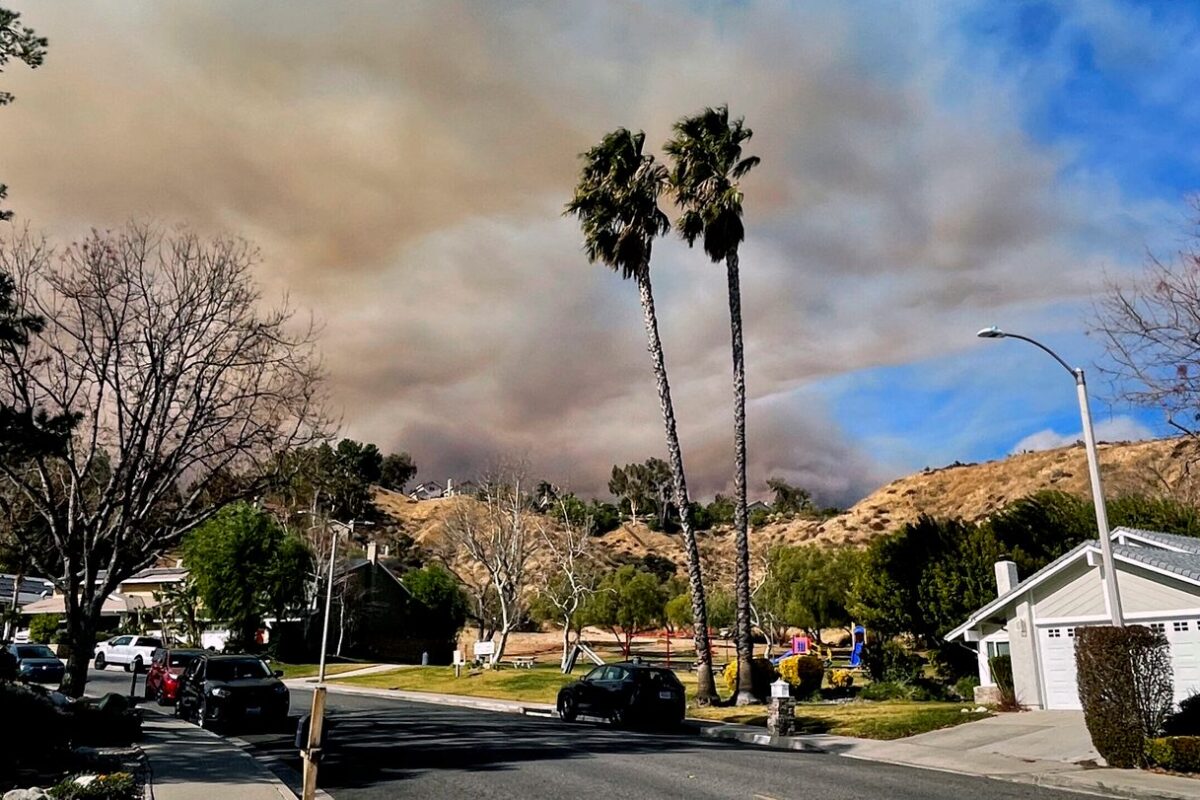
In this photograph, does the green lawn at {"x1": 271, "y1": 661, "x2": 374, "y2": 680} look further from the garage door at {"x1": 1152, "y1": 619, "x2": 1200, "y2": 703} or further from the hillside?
the garage door at {"x1": 1152, "y1": 619, "x2": 1200, "y2": 703}

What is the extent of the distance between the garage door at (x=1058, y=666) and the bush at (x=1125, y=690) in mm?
8784

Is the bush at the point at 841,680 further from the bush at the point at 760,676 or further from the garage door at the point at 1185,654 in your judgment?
the garage door at the point at 1185,654

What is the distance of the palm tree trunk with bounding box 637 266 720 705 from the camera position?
29469 mm

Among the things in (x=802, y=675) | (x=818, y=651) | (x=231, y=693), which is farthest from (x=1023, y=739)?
(x=818, y=651)

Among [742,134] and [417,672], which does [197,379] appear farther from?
[417,672]

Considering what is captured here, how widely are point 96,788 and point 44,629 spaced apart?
205 feet

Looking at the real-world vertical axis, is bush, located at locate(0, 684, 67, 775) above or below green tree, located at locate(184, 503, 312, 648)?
below

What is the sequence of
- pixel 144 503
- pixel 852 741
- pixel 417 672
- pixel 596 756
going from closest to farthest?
pixel 596 756
pixel 852 741
pixel 144 503
pixel 417 672

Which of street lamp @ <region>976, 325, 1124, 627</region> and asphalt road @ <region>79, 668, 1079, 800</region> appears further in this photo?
street lamp @ <region>976, 325, 1124, 627</region>

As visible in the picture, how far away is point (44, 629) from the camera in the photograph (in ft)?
211

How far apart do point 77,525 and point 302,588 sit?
36.5 meters

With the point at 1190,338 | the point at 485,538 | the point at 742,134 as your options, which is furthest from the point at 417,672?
the point at 1190,338

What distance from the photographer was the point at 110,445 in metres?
23.0

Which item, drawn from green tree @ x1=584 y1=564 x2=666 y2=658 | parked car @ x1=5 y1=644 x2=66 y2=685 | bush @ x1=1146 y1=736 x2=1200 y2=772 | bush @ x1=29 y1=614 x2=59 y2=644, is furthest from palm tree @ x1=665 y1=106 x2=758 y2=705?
bush @ x1=29 y1=614 x2=59 y2=644
